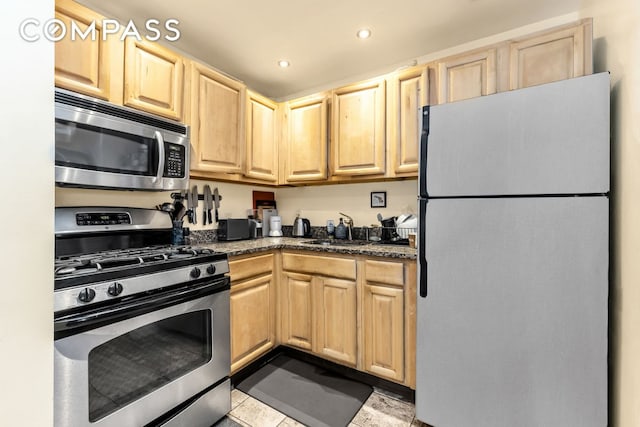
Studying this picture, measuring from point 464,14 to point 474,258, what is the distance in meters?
1.55

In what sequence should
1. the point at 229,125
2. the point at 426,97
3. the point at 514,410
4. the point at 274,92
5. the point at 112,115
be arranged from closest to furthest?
the point at 514,410 < the point at 112,115 < the point at 426,97 < the point at 229,125 < the point at 274,92

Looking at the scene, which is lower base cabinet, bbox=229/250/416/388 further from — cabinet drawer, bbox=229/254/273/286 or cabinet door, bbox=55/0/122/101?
cabinet door, bbox=55/0/122/101

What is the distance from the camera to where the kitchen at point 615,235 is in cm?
66

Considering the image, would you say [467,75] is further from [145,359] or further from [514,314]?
[145,359]

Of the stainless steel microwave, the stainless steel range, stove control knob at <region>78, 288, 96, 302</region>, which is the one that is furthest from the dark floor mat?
the stainless steel microwave

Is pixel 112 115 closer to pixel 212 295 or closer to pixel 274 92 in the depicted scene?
pixel 212 295

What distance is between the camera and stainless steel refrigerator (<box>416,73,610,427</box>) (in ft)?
3.85

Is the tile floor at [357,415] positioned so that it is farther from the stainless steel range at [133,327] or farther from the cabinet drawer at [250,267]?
the cabinet drawer at [250,267]

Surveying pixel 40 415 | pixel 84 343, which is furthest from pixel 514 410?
pixel 84 343

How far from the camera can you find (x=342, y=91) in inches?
89.4

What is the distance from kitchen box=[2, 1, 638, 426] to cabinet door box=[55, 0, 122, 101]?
27.9 inches

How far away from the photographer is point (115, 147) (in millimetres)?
1542

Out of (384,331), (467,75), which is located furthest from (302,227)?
(467,75)

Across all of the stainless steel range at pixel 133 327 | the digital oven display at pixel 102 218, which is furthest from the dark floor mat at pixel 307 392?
the digital oven display at pixel 102 218
